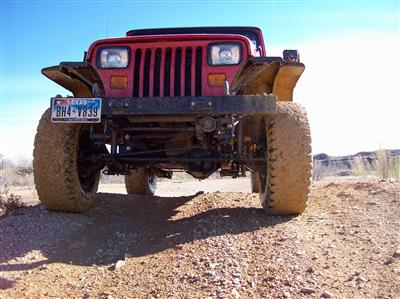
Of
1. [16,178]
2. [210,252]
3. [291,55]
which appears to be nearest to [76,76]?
[291,55]

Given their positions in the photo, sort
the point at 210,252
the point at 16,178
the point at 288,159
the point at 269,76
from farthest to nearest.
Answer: the point at 16,178
the point at 269,76
the point at 288,159
the point at 210,252

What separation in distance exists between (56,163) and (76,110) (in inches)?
28.1

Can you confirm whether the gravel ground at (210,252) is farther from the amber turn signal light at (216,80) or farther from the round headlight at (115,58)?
the round headlight at (115,58)

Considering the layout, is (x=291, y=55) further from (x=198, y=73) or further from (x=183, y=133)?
(x=183, y=133)

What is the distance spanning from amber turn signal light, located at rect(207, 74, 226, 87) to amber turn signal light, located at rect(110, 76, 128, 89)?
2.87 feet

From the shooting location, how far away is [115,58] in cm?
511

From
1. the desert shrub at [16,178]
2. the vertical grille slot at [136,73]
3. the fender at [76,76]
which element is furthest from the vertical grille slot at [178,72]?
the desert shrub at [16,178]

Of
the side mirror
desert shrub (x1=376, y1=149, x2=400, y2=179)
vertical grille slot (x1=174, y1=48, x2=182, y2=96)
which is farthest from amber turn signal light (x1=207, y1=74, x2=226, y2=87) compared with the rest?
desert shrub (x1=376, y1=149, x2=400, y2=179)

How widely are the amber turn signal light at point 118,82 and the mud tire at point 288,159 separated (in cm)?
153

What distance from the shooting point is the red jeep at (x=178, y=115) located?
4590 millimetres

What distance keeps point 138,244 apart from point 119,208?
1.68 metres

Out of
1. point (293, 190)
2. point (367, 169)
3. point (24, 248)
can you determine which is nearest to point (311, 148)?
point (293, 190)

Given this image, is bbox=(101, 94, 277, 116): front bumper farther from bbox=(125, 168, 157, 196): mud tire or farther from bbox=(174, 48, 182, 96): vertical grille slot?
bbox=(125, 168, 157, 196): mud tire

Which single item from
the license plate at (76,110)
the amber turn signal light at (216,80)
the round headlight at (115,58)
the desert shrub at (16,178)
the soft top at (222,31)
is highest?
the soft top at (222,31)
